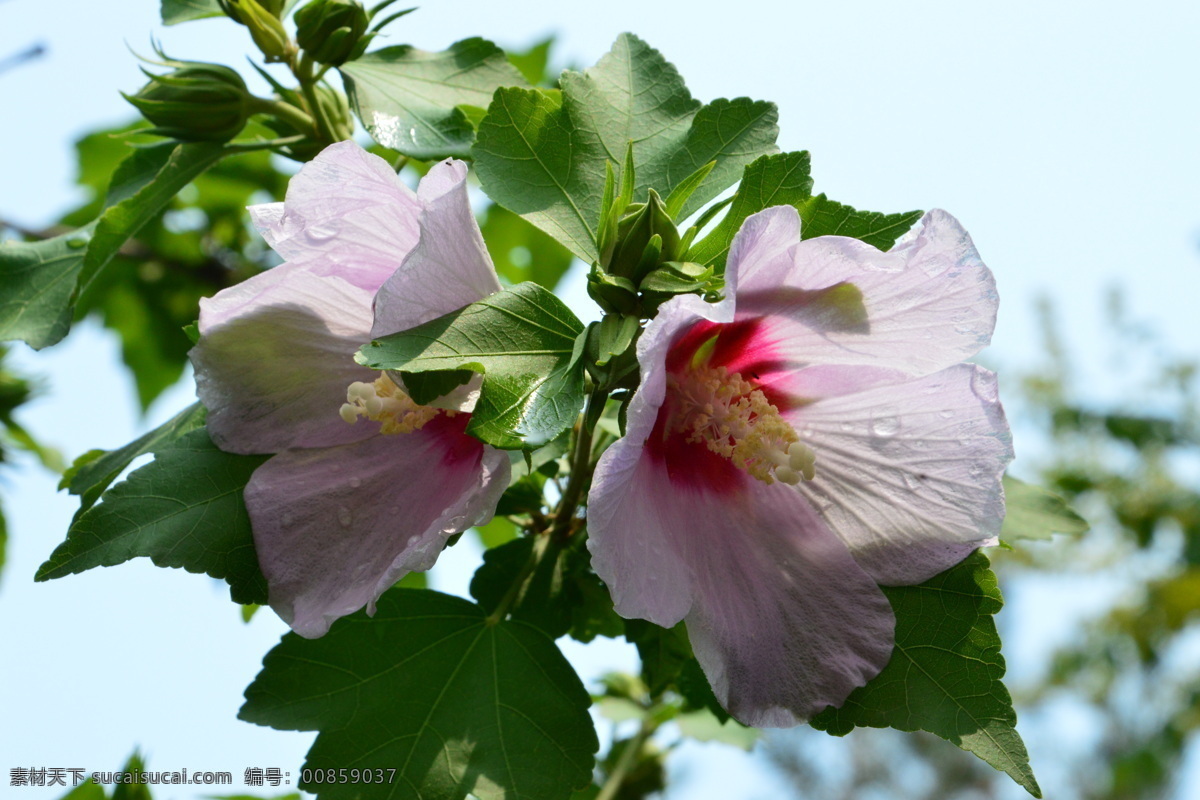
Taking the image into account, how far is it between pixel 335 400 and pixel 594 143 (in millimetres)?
504

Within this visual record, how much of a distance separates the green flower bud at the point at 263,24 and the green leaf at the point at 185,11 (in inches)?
3.6

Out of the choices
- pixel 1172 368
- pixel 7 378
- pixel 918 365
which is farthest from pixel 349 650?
pixel 1172 368

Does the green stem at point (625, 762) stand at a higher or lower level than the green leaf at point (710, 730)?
lower

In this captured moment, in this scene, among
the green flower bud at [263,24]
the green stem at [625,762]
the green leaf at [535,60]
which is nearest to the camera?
the green flower bud at [263,24]

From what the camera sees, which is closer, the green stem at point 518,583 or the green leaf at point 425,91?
the green stem at point 518,583

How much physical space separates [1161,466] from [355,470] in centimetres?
751

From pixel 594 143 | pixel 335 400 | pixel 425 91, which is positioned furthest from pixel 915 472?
pixel 425 91

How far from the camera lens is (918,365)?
3.73ft

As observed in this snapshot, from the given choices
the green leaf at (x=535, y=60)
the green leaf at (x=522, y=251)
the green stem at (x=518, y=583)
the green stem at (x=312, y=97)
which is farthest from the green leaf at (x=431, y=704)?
the green leaf at (x=535, y=60)

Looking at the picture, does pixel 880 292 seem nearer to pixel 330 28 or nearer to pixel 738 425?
pixel 738 425

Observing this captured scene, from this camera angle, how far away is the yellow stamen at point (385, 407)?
118 cm

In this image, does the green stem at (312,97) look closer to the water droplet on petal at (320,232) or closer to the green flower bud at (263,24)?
the green flower bud at (263,24)

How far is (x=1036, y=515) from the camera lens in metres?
1.81

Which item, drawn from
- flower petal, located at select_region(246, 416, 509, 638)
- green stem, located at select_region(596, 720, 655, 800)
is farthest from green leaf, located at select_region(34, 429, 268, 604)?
green stem, located at select_region(596, 720, 655, 800)
